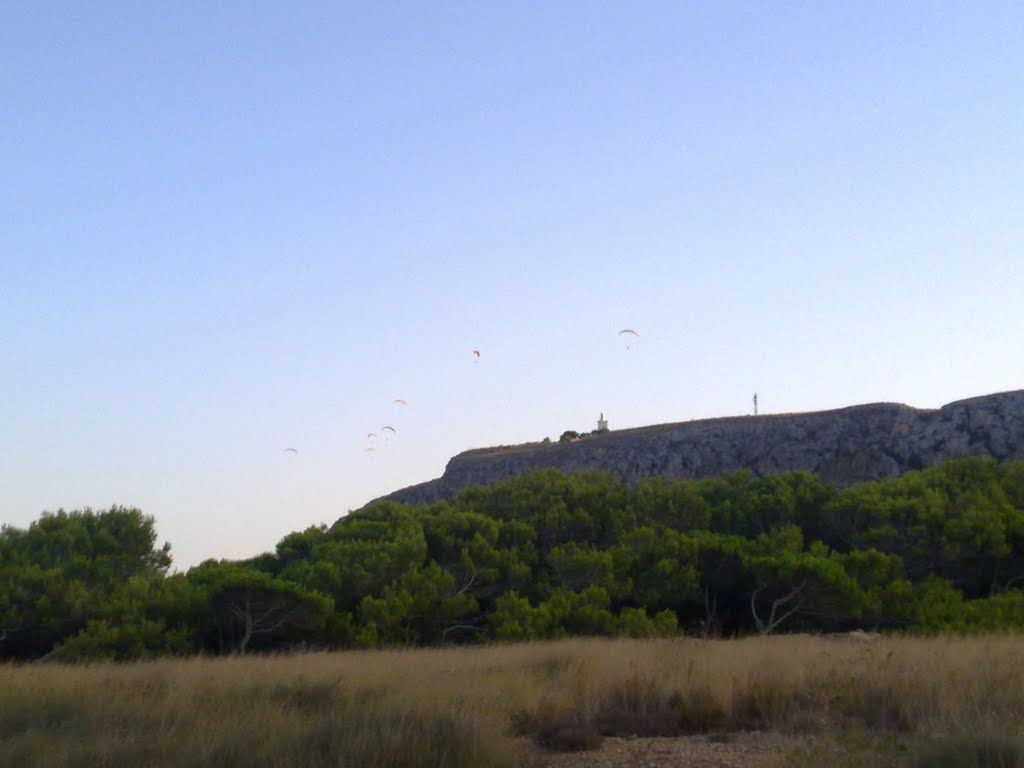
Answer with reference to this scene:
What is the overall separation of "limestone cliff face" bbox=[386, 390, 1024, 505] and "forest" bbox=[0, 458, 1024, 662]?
775 centimetres

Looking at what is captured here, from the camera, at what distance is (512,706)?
1002cm

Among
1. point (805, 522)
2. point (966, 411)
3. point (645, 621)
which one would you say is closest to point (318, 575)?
point (645, 621)

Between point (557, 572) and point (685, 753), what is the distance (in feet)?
47.3

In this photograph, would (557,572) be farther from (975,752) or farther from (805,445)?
(805,445)

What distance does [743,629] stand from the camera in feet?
73.6

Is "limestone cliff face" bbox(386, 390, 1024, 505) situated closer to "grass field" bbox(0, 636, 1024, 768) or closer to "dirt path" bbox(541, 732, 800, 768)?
"grass field" bbox(0, 636, 1024, 768)

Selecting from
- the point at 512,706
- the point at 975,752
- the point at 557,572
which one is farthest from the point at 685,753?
the point at 557,572

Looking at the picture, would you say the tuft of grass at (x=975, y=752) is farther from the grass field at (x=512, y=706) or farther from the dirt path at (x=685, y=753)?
the dirt path at (x=685, y=753)

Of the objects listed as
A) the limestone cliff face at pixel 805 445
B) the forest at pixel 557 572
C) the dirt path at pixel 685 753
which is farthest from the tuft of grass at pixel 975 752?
the limestone cliff face at pixel 805 445

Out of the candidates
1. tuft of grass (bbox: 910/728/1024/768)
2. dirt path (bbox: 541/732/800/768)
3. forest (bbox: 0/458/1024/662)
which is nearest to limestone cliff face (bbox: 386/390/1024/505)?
forest (bbox: 0/458/1024/662)

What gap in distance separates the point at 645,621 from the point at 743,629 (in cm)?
308

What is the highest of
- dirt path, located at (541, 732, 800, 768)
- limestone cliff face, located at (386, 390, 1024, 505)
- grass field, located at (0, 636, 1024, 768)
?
limestone cliff face, located at (386, 390, 1024, 505)

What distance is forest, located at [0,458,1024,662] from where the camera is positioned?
19906mm

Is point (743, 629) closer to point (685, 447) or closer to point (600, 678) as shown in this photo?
point (600, 678)
